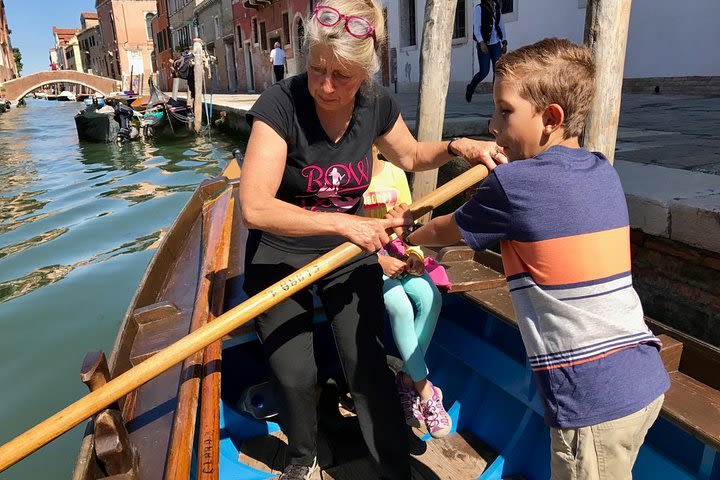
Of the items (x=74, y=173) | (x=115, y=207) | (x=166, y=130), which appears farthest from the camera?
(x=166, y=130)

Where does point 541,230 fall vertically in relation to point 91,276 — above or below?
above

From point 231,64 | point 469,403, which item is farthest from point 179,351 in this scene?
point 231,64

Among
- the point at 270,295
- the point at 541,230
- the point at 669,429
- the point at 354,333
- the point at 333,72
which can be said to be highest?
the point at 333,72

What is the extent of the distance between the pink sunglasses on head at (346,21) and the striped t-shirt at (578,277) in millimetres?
596

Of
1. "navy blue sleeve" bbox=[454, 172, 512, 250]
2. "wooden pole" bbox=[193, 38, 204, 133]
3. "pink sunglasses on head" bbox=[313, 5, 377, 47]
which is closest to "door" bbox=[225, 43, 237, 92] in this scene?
"wooden pole" bbox=[193, 38, 204, 133]

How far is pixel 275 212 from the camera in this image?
1595mm

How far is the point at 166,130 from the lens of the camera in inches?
592

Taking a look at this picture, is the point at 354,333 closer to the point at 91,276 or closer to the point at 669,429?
the point at 669,429

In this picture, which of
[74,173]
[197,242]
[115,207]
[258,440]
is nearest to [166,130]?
[74,173]

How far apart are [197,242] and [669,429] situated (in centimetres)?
266

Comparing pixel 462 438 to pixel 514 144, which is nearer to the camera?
pixel 514 144

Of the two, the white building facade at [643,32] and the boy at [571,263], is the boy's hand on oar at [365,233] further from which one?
the white building facade at [643,32]

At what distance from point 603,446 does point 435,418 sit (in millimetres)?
840

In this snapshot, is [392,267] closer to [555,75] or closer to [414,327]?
[414,327]
